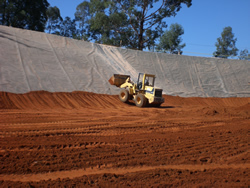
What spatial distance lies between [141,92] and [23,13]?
30.4 m

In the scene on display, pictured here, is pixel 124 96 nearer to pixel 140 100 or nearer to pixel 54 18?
pixel 140 100

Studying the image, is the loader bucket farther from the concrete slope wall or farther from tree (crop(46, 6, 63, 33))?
tree (crop(46, 6, 63, 33))

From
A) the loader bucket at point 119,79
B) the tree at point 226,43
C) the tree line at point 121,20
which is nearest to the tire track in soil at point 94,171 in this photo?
the loader bucket at point 119,79

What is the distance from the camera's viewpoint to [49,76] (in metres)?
18.4

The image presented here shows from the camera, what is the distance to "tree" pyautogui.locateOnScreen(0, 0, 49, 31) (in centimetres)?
3906

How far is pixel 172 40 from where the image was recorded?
152 feet

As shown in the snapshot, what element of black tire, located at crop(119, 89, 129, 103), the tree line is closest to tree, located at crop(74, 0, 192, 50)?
the tree line

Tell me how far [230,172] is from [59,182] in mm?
3385

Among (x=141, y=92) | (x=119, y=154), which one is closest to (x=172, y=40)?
(x=141, y=92)

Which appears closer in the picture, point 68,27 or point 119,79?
point 119,79

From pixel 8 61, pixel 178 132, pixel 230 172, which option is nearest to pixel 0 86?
pixel 8 61

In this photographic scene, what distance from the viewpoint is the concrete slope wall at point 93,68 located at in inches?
699

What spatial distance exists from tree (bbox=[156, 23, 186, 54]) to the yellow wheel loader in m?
28.4

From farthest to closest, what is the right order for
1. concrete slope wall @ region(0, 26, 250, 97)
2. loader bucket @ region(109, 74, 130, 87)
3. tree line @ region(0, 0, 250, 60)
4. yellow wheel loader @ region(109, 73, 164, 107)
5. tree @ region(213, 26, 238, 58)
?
tree @ region(213, 26, 238, 58)
tree line @ region(0, 0, 250, 60)
loader bucket @ region(109, 74, 130, 87)
concrete slope wall @ region(0, 26, 250, 97)
yellow wheel loader @ region(109, 73, 164, 107)
